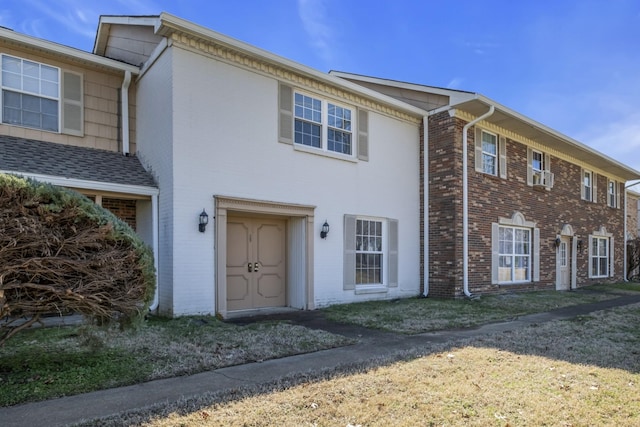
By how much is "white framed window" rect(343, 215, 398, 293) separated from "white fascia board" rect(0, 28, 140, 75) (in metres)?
5.97

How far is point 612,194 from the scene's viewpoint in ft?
67.1

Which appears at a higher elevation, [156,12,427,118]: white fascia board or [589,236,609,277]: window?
[156,12,427,118]: white fascia board

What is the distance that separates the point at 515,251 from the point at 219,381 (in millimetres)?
12078

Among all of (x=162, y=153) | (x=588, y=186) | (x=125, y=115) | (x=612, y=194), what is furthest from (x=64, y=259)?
(x=612, y=194)

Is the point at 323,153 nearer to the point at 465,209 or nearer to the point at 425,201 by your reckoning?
the point at 425,201

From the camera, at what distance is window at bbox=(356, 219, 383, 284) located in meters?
10.8

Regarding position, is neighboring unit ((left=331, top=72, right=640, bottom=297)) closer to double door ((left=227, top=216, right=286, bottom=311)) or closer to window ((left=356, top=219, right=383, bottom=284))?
window ((left=356, top=219, right=383, bottom=284))

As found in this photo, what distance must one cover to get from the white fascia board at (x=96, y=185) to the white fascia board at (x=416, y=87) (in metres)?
7.30

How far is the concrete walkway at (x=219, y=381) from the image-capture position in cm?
345

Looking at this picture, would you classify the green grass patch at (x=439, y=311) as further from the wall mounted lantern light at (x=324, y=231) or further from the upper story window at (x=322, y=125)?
the upper story window at (x=322, y=125)

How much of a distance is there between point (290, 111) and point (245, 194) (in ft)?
7.25

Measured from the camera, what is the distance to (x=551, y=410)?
3701mm

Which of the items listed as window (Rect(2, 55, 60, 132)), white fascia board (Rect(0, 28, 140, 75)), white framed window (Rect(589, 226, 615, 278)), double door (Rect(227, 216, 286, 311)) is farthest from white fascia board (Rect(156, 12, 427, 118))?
white framed window (Rect(589, 226, 615, 278))

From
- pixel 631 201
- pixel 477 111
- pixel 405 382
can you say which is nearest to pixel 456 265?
pixel 477 111
